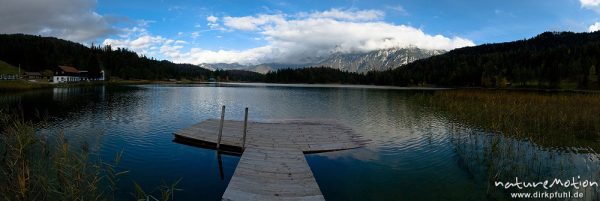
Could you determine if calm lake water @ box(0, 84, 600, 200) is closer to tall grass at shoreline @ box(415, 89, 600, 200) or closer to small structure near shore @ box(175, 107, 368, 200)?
tall grass at shoreline @ box(415, 89, 600, 200)

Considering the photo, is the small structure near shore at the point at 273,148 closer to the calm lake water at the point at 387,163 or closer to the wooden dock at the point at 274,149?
the wooden dock at the point at 274,149

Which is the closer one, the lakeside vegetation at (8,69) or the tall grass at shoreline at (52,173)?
the tall grass at shoreline at (52,173)

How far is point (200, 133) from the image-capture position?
2456 cm

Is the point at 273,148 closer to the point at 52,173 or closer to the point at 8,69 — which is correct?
the point at 52,173

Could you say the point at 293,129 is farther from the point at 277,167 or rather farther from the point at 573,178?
the point at 573,178

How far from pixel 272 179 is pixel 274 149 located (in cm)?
581

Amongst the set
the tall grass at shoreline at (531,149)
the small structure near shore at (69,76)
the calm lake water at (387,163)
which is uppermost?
the small structure near shore at (69,76)

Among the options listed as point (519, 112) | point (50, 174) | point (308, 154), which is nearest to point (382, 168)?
point (308, 154)

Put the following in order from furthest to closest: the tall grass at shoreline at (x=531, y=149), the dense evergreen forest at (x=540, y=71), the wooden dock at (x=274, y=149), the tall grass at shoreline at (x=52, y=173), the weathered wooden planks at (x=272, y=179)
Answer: the dense evergreen forest at (x=540, y=71) → the tall grass at shoreline at (x=531, y=149) → the wooden dock at (x=274, y=149) → the weathered wooden planks at (x=272, y=179) → the tall grass at shoreline at (x=52, y=173)

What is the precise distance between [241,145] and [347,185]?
327 inches

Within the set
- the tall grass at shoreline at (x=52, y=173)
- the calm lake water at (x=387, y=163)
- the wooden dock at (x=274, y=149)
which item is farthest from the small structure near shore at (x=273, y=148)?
the tall grass at shoreline at (x=52, y=173)

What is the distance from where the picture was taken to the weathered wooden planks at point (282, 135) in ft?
70.7

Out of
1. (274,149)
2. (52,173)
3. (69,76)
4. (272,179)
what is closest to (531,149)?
(274,149)

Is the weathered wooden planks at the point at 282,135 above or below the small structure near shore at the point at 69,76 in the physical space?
below
